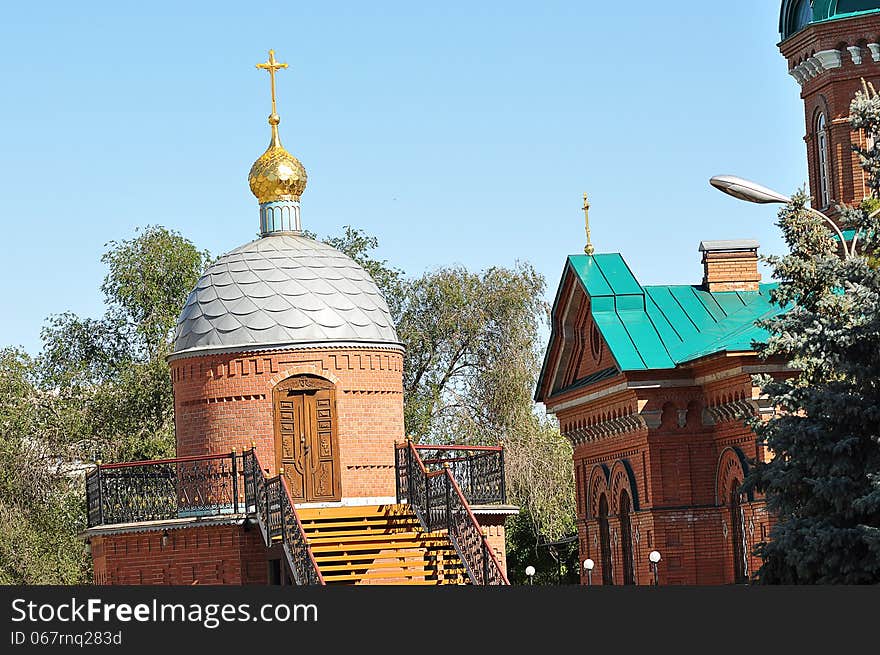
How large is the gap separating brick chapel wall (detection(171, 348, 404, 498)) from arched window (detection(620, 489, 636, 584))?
5.95 m

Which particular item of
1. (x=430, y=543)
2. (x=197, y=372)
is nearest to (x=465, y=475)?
(x=430, y=543)

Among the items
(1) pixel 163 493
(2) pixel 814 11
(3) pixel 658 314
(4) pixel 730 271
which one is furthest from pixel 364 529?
(2) pixel 814 11

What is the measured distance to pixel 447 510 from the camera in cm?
2367

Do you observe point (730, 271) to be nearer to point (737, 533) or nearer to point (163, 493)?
point (737, 533)

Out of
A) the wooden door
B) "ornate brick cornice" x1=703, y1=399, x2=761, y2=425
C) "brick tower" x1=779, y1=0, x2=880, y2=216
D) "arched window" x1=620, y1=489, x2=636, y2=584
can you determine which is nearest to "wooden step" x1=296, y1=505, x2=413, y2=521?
the wooden door

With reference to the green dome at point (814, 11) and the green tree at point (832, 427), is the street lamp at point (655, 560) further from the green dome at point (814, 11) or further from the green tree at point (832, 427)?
the green dome at point (814, 11)

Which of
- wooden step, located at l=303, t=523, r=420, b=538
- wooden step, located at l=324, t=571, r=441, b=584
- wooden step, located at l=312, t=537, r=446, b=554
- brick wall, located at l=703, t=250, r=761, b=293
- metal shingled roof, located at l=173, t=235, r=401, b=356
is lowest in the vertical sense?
wooden step, located at l=324, t=571, r=441, b=584

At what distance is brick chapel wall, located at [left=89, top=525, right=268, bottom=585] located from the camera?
24.7 meters

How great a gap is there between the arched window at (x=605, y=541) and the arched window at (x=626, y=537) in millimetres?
817

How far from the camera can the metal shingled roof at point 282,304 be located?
86.0 feet

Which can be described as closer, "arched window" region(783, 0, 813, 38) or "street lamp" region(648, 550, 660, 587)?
A: "street lamp" region(648, 550, 660, 587)

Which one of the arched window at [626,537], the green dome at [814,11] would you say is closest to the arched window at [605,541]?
the arched window at [626,537]

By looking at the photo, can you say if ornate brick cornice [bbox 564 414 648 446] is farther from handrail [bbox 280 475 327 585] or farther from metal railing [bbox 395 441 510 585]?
handrail [bbox 280 475 327 585]

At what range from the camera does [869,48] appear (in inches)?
1351
